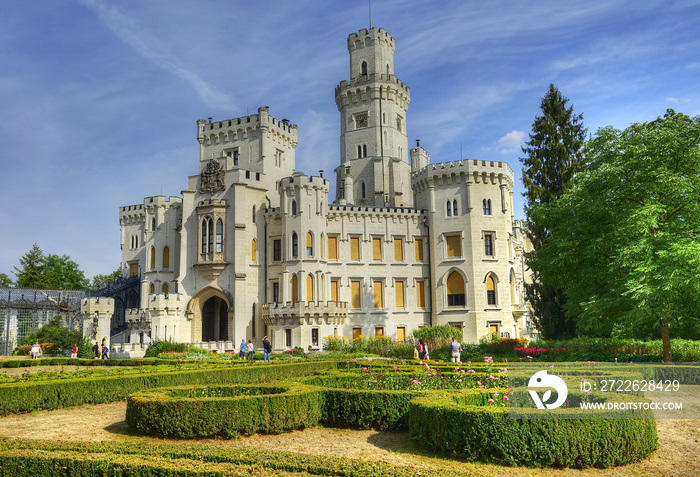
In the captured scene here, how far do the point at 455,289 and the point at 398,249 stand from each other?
579 centimetres

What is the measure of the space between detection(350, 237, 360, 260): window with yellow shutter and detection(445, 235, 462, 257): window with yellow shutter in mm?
7360

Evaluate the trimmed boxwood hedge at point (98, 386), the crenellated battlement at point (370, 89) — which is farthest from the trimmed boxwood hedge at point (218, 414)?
the crenellated battlement at point (370, 89)

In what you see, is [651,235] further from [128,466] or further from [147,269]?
[147,269]

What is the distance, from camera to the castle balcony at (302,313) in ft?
135

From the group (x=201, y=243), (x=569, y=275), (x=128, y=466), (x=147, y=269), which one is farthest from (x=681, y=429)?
(x=147, y=269)

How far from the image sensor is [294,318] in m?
41.7

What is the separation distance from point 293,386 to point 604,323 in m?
15.8

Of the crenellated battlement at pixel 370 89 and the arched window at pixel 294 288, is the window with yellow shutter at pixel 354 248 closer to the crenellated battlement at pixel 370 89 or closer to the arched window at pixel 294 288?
the arched window at pixel 294 288

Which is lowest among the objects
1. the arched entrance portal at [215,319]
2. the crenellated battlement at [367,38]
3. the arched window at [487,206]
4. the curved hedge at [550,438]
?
the curved hedge at [550,438]

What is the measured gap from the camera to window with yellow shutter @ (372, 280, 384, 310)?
44.9 metres

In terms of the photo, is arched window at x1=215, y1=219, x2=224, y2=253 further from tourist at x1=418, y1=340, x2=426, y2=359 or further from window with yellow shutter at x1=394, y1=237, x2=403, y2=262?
tourist at x1=418, y1=340, x2=426, y2=359

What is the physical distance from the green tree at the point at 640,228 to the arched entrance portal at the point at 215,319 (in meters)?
30.3

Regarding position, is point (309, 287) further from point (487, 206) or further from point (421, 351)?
point (487, 206)

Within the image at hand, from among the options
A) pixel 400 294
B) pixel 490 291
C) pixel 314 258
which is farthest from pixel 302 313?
pixel 490 291
